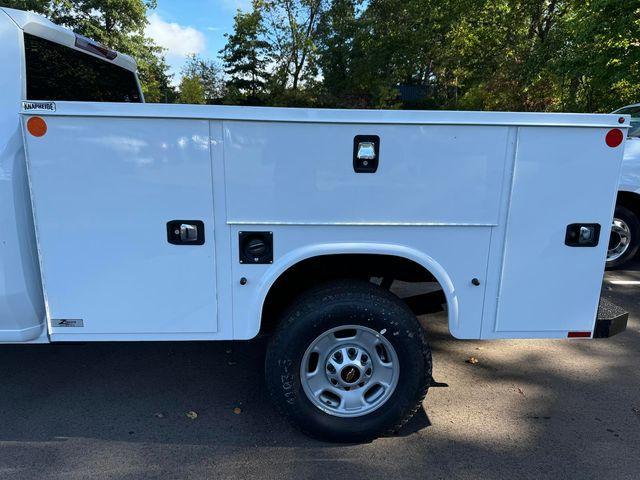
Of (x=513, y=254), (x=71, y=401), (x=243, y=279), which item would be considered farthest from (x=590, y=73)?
(x=71, y=401)

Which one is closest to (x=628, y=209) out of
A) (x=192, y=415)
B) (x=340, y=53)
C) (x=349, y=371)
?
(x=349, y=371)

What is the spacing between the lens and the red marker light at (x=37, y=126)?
7.12 ft

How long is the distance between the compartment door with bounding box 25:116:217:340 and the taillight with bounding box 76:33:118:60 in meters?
1.17

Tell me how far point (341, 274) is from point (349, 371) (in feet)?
1.88

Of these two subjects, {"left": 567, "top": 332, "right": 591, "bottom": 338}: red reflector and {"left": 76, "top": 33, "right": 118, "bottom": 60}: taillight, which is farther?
{"left": 76, "top": 33, "right": 118, "bottom": 60}: taillight

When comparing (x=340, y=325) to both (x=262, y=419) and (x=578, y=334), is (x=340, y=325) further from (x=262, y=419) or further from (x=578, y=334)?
(x=578, y=334)

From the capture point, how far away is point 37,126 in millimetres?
2180

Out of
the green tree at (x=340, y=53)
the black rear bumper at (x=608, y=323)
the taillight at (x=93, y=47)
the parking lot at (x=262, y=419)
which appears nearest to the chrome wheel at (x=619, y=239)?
the parking lot at (x=262, y=419)

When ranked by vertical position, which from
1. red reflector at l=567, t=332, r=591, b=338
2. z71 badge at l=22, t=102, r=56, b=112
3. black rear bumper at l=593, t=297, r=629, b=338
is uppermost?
z71 badge at l=22, t=102, r=56, b=112

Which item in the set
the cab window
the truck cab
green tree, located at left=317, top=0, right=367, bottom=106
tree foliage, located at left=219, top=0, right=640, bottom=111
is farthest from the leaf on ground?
green tree, located at left=317, top=0, right=367, bottom=106

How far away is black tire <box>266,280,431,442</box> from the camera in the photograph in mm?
2457

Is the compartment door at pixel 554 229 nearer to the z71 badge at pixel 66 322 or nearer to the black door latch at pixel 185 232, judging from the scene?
the black door latch at pixel 185 232

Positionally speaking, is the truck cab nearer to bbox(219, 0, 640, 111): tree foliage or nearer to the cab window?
the cab window

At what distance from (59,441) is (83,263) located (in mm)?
1143
